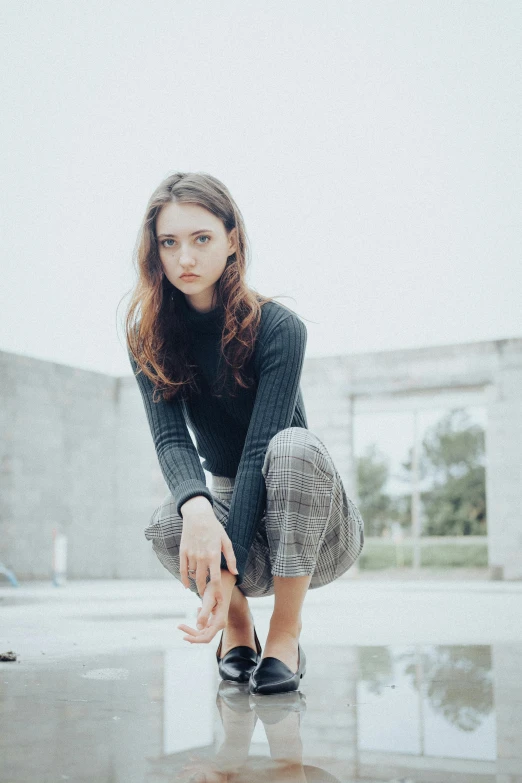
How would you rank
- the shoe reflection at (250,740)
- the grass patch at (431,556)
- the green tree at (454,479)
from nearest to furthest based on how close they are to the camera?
the shoe reflection at (250,740), the green tree at (454,479), the grass patch at (431,556)

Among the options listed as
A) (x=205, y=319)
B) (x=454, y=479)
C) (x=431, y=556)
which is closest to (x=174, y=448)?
(x=205, y=319)

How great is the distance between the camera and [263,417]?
158cm

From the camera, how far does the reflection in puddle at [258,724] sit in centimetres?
91

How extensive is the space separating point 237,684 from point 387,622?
1800mm

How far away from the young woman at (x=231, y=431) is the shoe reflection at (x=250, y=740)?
0.26 feet

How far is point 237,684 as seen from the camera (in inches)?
62.3

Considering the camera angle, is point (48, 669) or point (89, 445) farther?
point (89, 445)

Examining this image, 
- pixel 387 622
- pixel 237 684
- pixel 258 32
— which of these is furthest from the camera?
pixel 258 32

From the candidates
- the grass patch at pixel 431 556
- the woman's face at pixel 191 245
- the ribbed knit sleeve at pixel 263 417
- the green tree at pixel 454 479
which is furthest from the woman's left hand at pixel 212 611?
the grass patch at pixel 431 556

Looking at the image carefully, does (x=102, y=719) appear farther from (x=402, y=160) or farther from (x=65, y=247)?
(x=402, y=160)

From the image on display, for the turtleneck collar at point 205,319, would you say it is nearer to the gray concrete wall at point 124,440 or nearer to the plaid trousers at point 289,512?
the plaid trousers at point 289,512

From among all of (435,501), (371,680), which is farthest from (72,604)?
(435,501)

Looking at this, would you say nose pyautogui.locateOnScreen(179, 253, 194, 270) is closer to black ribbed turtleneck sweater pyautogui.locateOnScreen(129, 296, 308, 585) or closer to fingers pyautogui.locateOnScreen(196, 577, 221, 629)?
black ribbed turtleneck sweater pyautogui.locateOnScreen(129, 296, 308, 585)

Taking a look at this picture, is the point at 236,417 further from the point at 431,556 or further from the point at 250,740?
the point at 431,556
